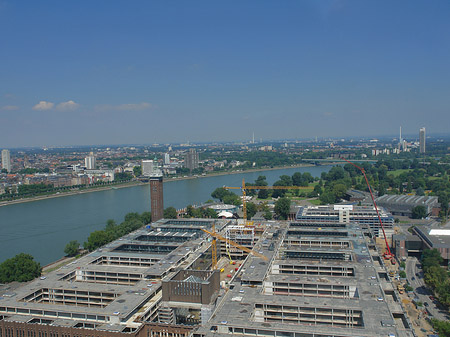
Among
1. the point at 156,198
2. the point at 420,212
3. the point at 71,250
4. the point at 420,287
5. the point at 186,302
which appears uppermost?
the point at 156,198

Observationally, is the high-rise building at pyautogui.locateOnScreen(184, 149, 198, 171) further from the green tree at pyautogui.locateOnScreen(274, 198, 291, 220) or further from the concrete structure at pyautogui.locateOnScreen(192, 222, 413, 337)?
the concrete structure at pyautogui.locateOnScreen(192, 222, 413, 337)

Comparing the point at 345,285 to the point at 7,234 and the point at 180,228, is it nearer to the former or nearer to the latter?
the point at 180,228

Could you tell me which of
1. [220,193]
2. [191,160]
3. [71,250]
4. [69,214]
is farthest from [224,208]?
[191,160]

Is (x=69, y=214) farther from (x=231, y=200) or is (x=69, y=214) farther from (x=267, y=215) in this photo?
(x=267, y=215)

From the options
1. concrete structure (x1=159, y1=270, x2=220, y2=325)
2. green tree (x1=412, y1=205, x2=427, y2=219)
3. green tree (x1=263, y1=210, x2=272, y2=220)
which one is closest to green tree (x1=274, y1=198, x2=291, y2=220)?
Result: green tree (x1=263, y1=210, x2=272, y2=220)

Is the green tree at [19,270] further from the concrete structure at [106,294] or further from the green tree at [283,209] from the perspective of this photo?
the green tree at [283,209]

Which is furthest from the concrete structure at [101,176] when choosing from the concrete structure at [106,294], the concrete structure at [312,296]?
the concrete structure at [312,296]
